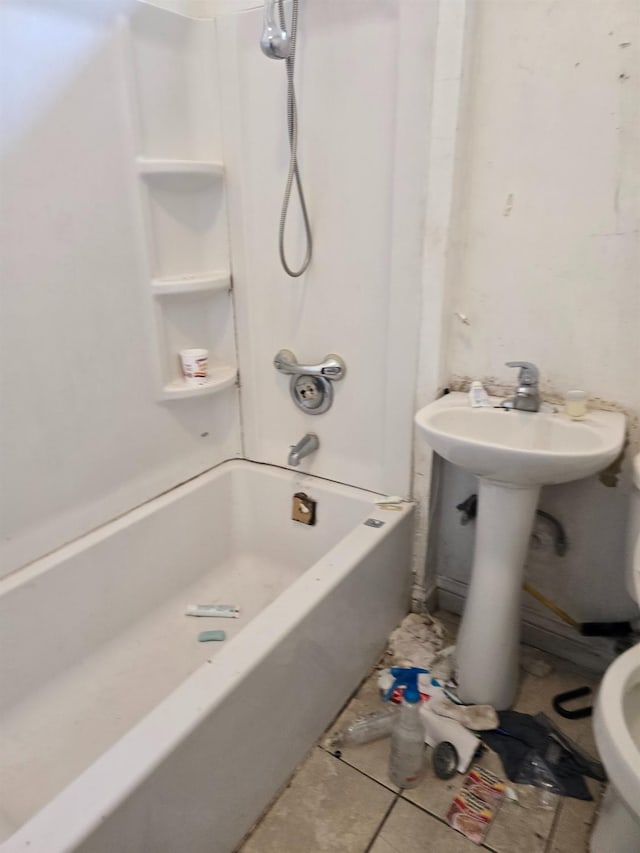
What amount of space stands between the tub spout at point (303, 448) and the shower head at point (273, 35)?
3.37 ft

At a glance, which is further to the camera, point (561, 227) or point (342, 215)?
point (342, 215)

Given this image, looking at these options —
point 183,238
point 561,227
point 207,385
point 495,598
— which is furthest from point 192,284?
point 495,598

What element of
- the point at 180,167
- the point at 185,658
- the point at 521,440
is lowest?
the point at 185,658

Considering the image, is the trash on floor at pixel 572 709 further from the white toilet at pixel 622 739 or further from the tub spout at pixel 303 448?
the tub spout at pixel 303 448

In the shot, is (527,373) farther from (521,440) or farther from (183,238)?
(183,238)

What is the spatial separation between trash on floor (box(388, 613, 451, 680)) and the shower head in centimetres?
160

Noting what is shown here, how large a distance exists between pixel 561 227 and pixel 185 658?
149cm

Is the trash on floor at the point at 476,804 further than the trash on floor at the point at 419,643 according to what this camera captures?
No

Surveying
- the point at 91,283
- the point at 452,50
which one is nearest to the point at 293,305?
the point at 91,283

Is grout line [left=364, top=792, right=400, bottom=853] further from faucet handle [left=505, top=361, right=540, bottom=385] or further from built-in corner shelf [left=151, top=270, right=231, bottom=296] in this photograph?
built-in corner shelf [left=151, top=270, right=231, bottom=296]

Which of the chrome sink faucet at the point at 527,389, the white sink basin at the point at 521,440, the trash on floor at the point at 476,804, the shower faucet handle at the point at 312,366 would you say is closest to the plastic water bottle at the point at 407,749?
the trash on floor at the point at 476,804

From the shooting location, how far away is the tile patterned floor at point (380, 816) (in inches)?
45.1

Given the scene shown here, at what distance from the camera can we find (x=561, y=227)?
4.31ft

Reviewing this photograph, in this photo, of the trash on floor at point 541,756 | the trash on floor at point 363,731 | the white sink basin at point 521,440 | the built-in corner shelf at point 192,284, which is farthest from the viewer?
the built-in corner shelf at point 192,284
